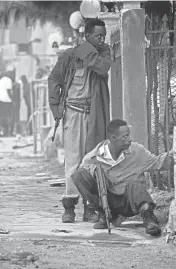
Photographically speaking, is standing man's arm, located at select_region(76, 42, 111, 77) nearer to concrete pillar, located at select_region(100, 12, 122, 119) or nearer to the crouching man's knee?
the crouching man's knee

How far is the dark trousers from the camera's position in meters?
7.72

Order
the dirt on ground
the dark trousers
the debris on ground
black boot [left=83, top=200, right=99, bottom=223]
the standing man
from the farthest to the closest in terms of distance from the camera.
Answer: the standing man
black boot [left=83, top=200, right=99, bottom=223]
the debris on ground
the dark trousers
the dirt on ground

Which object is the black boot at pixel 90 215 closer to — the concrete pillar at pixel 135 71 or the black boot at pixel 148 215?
the black boot at pixel 148 215

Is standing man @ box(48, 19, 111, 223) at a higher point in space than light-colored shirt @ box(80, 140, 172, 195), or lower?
higher

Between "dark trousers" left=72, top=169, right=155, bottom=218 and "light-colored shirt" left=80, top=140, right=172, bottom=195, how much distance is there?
0.21 feet

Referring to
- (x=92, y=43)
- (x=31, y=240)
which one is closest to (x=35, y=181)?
(x=92, y=43)

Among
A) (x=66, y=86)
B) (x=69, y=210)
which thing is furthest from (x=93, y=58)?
(x=69, y=210)

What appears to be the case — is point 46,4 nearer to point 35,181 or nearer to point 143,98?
point 35,181

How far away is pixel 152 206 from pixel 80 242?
0.83m

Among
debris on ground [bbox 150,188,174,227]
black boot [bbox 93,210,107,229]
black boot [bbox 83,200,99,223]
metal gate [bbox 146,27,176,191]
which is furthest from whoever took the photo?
metal gate [bbox 146,27,176,191]

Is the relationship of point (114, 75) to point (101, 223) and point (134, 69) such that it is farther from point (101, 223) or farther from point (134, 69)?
point (101, 223)

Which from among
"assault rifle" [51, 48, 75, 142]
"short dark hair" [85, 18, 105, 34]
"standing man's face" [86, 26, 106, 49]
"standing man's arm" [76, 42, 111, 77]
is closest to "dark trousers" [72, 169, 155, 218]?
"assault rifle" [51, 48, 75, 142]

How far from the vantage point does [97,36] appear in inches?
332

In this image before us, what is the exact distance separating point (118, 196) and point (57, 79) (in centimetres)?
142
